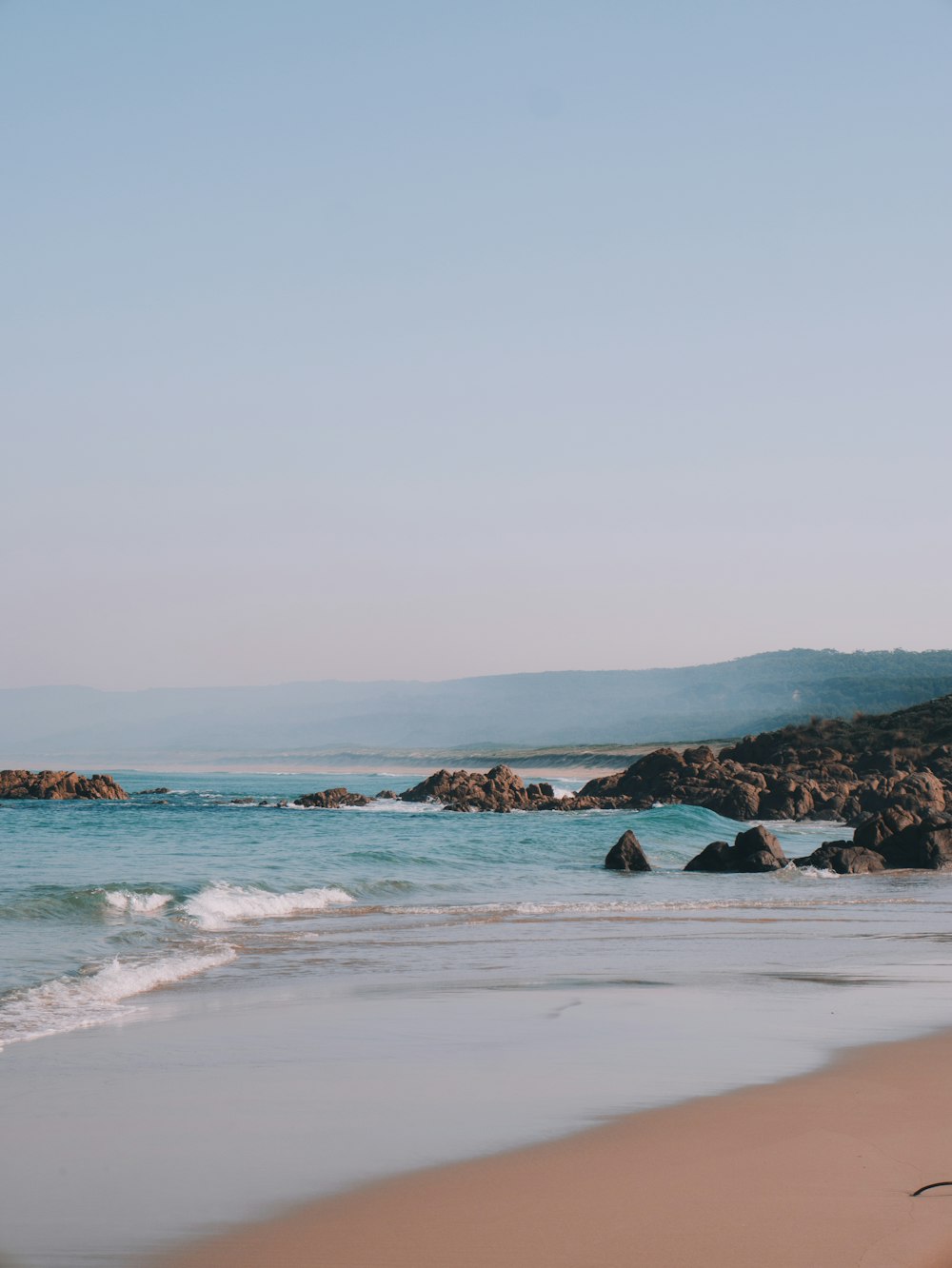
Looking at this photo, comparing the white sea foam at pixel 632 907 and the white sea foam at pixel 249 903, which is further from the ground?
the white sea foam at pixel 249 903

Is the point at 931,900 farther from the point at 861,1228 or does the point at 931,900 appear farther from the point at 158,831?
the point at 158,831

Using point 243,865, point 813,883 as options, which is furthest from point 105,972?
point 813,883

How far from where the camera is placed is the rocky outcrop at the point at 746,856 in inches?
1006

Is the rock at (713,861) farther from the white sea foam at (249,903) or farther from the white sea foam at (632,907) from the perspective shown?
the white sea foam at (249,903)

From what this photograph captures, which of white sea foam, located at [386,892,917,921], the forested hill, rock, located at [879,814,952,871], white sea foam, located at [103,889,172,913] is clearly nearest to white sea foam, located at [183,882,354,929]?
white sea foam, located at [103,889,172,913]

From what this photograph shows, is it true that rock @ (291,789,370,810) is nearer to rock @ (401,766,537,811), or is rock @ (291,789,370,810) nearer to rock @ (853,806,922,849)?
rock @ (401,766,537,811)

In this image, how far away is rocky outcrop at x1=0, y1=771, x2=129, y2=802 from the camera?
60.7 m

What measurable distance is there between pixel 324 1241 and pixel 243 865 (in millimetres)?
18770

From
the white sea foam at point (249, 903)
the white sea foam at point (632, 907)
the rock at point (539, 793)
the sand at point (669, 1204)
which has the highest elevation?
the sand at point (669, 1204)

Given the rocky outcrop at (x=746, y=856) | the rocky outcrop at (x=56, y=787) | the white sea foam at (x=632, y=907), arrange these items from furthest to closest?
the rocky outcrop at (x=56, y=787) < the rocky outcrop at (x=746, y=856) < the white sea foam at (x=632, y=907)

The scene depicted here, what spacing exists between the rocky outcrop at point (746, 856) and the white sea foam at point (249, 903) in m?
9.40

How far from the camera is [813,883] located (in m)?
23.5

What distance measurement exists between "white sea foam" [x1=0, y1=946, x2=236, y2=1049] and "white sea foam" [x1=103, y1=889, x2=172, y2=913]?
159 inches

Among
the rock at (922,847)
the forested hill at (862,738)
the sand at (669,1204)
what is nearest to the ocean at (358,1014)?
the sand at (669,1204)
